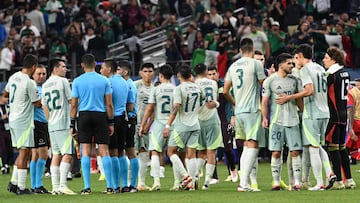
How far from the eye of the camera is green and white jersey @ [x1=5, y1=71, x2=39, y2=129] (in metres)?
19.2

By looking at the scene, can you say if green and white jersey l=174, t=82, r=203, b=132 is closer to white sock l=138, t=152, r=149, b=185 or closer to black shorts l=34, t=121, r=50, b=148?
white sock l=138, t=152, r=149, b=185

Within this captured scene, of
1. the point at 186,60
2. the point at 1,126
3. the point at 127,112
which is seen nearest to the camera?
the point at 127,112

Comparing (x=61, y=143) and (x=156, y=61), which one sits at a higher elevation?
(x=156, y=61)

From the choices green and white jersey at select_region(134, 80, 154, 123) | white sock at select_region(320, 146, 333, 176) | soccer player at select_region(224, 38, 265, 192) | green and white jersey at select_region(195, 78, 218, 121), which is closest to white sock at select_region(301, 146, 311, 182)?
white sock at select_region(320, 146, 333, 176)

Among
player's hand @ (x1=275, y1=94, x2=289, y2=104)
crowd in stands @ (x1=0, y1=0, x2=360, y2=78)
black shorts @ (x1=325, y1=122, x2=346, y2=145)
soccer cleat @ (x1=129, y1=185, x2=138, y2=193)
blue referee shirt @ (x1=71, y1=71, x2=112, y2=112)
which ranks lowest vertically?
soccer cleat @ (x1=129, y1=185, x2=138, y2=193)

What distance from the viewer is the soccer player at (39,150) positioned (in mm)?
19578

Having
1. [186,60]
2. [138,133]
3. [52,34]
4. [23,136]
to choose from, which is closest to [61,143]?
[23,136]

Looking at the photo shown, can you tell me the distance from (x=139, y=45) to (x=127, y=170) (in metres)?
16.5

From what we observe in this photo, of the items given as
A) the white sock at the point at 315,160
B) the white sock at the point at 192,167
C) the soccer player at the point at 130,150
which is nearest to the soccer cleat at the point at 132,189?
the soccer player at the point at 130,150

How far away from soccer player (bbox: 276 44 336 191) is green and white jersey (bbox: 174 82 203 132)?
1880 mm

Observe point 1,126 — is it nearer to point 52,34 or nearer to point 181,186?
point 52,34

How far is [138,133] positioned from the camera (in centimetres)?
2045

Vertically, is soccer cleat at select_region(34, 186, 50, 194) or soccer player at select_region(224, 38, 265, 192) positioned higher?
soccer player at select_region(224, 38, 265, 192)

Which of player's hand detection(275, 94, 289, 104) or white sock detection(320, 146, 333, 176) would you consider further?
white sock detection(320, 146, 333, 176)
